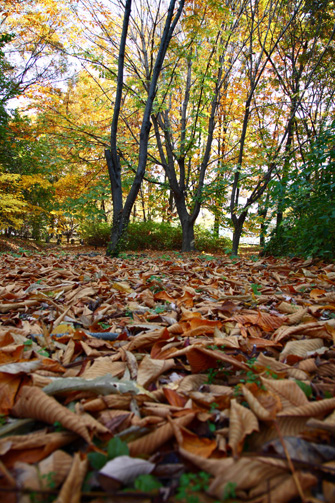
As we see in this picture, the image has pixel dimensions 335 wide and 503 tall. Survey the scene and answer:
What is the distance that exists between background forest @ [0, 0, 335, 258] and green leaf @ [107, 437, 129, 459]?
3247mm

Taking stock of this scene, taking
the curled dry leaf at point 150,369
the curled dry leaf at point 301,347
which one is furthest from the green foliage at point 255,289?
the curled dry leaf at point 150,369

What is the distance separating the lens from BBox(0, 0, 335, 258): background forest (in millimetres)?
4941

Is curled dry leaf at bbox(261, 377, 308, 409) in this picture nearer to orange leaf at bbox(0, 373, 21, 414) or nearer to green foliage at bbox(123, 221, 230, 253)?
orange leaf at bbox(0, 373, 21, 414)

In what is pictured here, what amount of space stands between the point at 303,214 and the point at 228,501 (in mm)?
4363

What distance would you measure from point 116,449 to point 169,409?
0.71ft

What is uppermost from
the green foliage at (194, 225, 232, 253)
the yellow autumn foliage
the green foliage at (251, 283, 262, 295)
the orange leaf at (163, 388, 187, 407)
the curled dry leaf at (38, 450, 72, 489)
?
the yellow autumn foliage

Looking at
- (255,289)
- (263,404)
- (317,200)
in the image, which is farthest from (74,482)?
(317,200)

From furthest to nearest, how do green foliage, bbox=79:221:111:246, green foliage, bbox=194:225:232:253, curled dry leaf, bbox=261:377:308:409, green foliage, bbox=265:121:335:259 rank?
1. green foliage, bbox=79:221:111:246
2. green foliage, bbox=194:225:232:253
3. green foliage, bbox=265:121:335:259
4. curled dry leaf, bbox=261:377:308:409

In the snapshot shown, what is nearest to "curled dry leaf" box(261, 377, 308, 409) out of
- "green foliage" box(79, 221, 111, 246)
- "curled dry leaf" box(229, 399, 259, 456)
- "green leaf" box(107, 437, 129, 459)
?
"curled dry leaf" box(229, 399, 259, 456)

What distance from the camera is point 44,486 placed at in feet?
2.08

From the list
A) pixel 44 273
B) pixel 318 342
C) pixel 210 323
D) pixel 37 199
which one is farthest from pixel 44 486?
pixel 37 199

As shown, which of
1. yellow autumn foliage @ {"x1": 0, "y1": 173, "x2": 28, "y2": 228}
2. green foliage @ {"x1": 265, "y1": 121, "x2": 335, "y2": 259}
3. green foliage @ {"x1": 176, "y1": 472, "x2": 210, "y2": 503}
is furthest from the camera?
yellow autumn foliage @ {"x1": 0, "y1": 173, "x2": 28, "y2": 228}

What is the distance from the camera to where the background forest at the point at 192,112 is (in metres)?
4.94

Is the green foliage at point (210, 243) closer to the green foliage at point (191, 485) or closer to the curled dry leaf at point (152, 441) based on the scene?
the curled dry leaf at point (152, 441)
